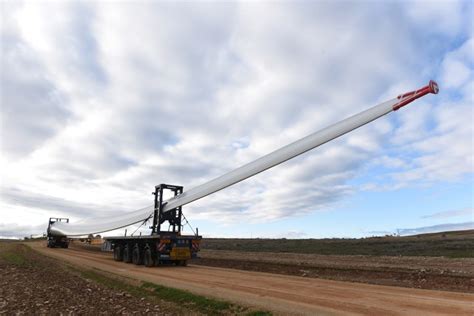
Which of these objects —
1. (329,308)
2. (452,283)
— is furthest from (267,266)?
(329,308)

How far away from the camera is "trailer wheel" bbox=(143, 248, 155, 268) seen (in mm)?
22956

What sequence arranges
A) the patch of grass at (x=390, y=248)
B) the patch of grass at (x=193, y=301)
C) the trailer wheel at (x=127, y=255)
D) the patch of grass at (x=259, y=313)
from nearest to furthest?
the patch of grass at (x=259, y=313)
the patch of grass at (x=193, y=301)
the trailer wheel at (x=127, y=255)
the patch of grass at (x=390, y=248)

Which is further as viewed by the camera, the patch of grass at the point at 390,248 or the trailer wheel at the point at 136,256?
the patch of grass at the point at 390,248

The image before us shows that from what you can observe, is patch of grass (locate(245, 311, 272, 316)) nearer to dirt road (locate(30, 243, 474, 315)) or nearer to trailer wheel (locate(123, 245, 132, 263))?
dirt road (locate(30, 243, 474, 315))

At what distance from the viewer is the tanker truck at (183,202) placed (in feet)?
50.0

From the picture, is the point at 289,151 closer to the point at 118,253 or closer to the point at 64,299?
the point at 64,299

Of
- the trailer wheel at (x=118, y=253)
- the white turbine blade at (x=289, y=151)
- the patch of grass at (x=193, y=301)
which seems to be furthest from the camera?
the trailer wheel at (x=118, y=253)

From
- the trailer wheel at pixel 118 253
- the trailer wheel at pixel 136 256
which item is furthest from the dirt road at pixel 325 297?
the trailer wheel at pixel 118 253

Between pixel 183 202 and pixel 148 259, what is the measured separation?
405 cm

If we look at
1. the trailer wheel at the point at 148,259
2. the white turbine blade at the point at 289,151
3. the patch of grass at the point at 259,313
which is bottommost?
the patch of grass at the point at 259,313

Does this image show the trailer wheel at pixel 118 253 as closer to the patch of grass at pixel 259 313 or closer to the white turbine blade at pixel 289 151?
the white turbine blade at pixel 289 151

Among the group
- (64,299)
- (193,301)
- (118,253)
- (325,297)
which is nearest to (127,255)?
(118,253)

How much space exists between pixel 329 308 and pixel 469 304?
375cm

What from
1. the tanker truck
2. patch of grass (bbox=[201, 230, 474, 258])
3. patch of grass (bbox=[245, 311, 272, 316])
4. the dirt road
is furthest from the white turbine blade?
patch of grass (bbox=[201, 230, 474, 258])
